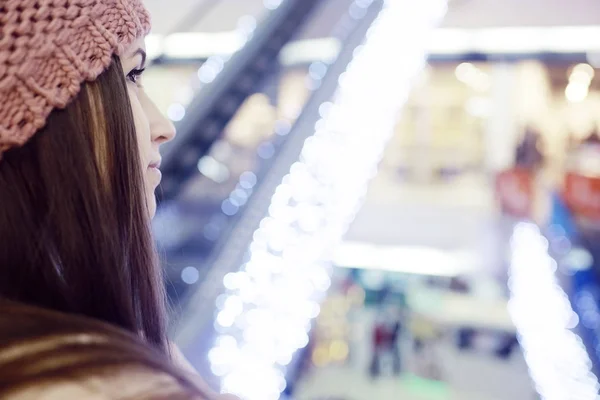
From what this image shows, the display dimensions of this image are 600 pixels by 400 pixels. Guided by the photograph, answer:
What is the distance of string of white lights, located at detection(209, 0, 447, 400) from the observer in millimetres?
1133

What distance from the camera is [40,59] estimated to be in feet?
1.56

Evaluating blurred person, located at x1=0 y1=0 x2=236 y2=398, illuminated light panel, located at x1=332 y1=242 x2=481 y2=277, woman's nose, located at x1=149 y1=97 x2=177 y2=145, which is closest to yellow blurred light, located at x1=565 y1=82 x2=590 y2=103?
illuminated light panel, located at x1=332 y1=242 x2=481 y2=277

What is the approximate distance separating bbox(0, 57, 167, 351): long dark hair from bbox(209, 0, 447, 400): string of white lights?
596 millimetres

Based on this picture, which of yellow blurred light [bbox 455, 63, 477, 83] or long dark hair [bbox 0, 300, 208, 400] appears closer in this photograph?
long dark hair [bbox 0, 300, 208, 400]

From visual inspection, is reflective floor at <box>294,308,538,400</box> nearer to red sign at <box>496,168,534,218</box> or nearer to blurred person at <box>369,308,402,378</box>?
blurred person at <box>369,308,402,378</box>

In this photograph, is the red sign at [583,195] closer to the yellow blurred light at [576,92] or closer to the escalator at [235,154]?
the yellow blurred light at [576,92]

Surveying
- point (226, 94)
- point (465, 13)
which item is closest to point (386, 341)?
point (226, 94)

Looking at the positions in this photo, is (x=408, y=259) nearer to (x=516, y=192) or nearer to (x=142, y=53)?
(x=516, y=192)

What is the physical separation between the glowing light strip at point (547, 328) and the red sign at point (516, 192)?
2.24 ft

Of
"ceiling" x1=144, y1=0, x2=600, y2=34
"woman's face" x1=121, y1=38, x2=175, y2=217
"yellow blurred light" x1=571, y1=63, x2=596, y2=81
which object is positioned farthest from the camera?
"yellow blurred light" x1=571, y1=63, x2=596, y2=81

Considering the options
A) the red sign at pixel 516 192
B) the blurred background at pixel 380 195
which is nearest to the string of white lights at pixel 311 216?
the blurred background at pixel 380 195

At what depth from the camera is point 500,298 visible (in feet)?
10.4

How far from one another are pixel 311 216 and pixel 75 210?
1.04 meters

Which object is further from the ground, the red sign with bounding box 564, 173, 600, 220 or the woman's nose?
the woman's nose
